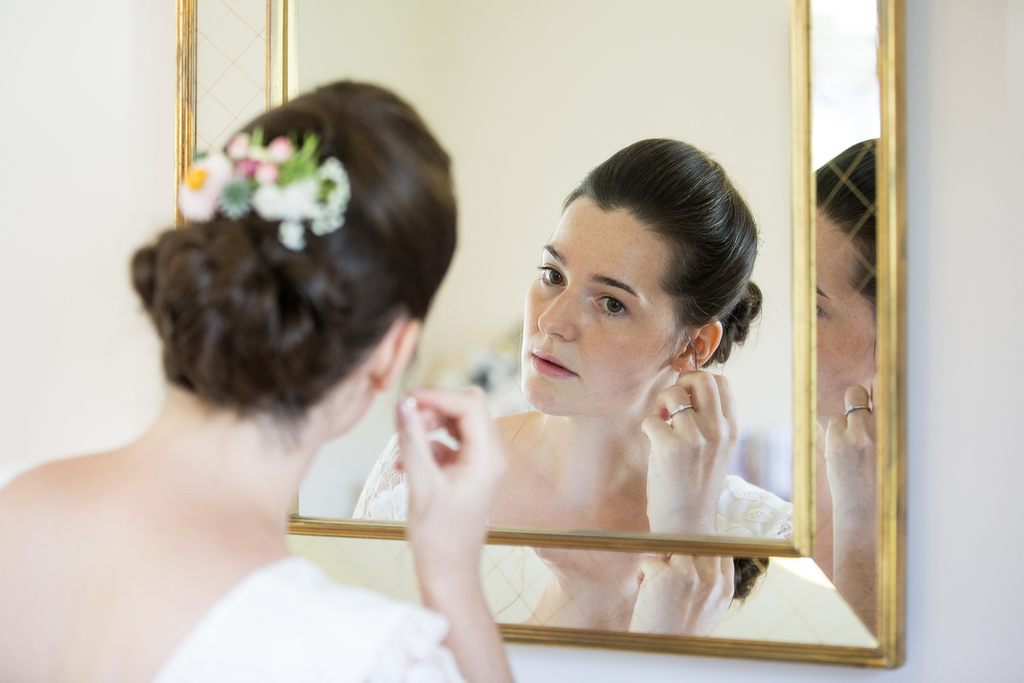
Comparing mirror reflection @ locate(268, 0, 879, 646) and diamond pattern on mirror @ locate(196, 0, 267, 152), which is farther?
diamond pattern on mirror @ locate(196, 0, 267, 152)

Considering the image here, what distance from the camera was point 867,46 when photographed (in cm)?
113

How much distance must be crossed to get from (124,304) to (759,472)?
47.8 inches

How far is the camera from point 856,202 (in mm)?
1136

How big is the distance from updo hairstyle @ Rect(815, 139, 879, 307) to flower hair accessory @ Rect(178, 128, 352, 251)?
29.3 inches

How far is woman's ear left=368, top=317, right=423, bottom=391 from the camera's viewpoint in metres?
0.79

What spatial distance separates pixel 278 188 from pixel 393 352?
0.20 metres

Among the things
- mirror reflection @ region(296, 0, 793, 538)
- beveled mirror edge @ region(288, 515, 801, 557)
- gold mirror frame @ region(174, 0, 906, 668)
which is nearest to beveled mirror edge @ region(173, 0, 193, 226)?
mirror reflection @ region(296, 0, 793, 538)

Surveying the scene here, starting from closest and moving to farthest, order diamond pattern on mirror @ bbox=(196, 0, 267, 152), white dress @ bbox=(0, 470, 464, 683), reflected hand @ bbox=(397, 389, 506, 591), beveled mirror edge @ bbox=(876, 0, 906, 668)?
white dress @ bbox=(0, 470, 464, 683) < reflected hand @ bbox=(397, 389, 506, 591) < beveled mirror edge @ bbox=(876, 0, 906, 668) < diamond pattern on mirror @ bbox=(196, 0, 267, 152)

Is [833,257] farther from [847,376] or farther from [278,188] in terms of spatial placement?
[278,188]

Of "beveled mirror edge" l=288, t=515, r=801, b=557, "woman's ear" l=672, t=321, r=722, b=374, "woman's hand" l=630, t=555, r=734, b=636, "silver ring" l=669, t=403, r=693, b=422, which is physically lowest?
"woman's hand" l=630, t=555, r=734, b=636

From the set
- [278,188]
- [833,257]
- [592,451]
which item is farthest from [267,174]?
[833,257]

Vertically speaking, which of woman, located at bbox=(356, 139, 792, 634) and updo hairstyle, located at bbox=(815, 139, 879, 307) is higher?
updo hairstyle, located at bbox=(815, 139, 879, 307)

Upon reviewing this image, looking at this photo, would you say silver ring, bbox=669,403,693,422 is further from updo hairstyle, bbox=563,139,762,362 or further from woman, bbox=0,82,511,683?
woman, bbox=0,82,511,683

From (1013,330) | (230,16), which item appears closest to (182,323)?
(230,16)
